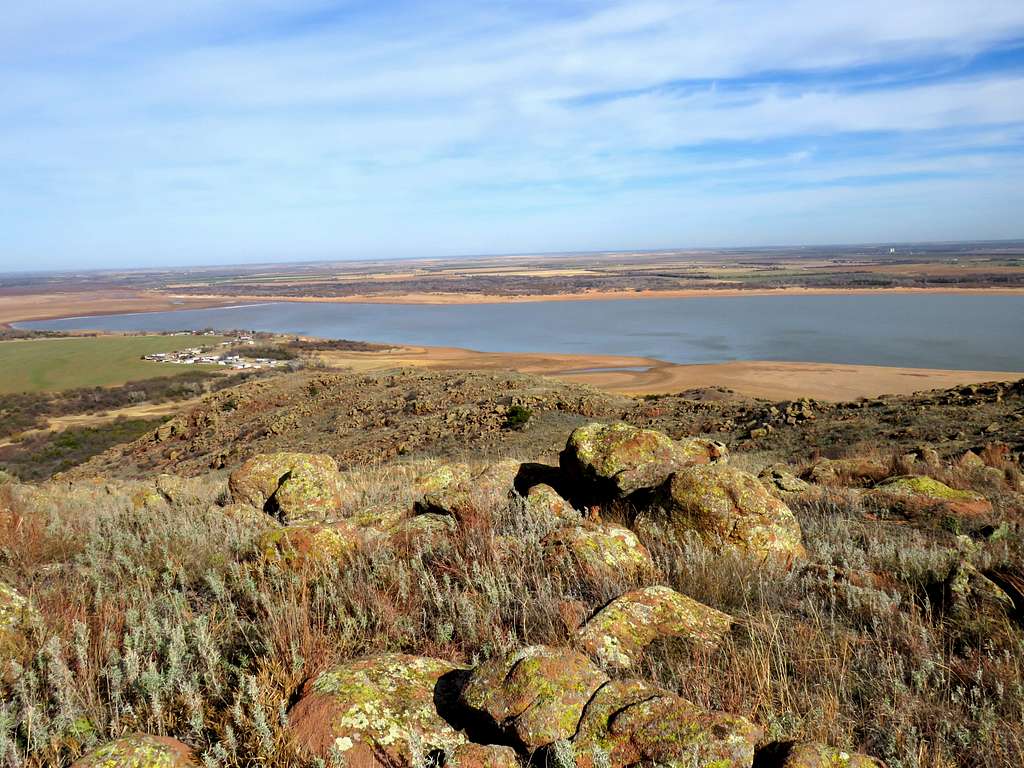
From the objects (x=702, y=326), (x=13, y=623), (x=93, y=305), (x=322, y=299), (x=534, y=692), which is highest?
(x=322, y=299)

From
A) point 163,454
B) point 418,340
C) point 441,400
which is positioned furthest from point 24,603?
point 418,340

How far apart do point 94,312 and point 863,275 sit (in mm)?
147993

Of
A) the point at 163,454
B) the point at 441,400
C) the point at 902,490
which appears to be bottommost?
the point at 163,454

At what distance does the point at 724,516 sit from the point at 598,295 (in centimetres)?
10673

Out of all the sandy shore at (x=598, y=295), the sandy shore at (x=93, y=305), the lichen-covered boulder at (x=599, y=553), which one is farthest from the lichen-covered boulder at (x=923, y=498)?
the sandy shore at (x=93, y=305)

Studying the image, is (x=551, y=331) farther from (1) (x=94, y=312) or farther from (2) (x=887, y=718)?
(1) (x=94, y=312)

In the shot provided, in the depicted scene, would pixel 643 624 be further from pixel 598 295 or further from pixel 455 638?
pixel 598 295

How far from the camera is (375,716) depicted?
2230mm

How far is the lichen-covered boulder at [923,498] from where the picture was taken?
6.15m

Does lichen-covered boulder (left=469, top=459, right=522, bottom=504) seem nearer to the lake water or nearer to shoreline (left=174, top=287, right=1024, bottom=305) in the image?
the lake water

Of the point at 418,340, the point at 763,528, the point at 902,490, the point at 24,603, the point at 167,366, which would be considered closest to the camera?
the point at 24,603

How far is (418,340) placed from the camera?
211ft

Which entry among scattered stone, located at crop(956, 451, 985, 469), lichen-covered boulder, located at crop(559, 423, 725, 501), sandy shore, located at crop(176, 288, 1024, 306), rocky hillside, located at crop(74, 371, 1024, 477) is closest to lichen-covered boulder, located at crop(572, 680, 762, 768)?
lichen-covered boulder, located at crop(559, 423, 725, 501)

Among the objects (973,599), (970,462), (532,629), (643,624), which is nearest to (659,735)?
(643,624)
